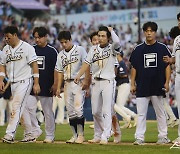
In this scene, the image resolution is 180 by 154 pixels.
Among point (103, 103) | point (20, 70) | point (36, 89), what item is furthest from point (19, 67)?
point (103, 103)

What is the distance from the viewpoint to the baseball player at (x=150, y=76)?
47.5ft

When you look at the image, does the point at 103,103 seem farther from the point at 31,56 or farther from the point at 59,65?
the point at 31,56

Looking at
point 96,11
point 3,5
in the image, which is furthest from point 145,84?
point 96,11

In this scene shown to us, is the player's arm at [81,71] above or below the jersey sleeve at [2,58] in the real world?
below

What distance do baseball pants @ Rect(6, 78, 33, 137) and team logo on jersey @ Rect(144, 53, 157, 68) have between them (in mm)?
2415

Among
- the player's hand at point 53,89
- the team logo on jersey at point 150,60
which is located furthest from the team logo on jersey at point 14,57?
the team logo on jersey at point 150,60

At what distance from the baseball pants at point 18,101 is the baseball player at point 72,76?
88 cm

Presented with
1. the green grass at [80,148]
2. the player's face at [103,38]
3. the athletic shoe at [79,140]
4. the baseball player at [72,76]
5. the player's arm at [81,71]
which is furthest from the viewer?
the baseball player at [72,76]

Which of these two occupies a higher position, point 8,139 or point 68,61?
point 68,61

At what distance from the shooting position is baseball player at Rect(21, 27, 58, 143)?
15.5 m

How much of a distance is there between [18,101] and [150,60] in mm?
2833

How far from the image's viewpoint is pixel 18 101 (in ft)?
47.2

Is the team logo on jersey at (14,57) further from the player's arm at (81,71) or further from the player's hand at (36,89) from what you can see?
the player's arm at (81,71)

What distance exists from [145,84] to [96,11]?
33.1 metres
